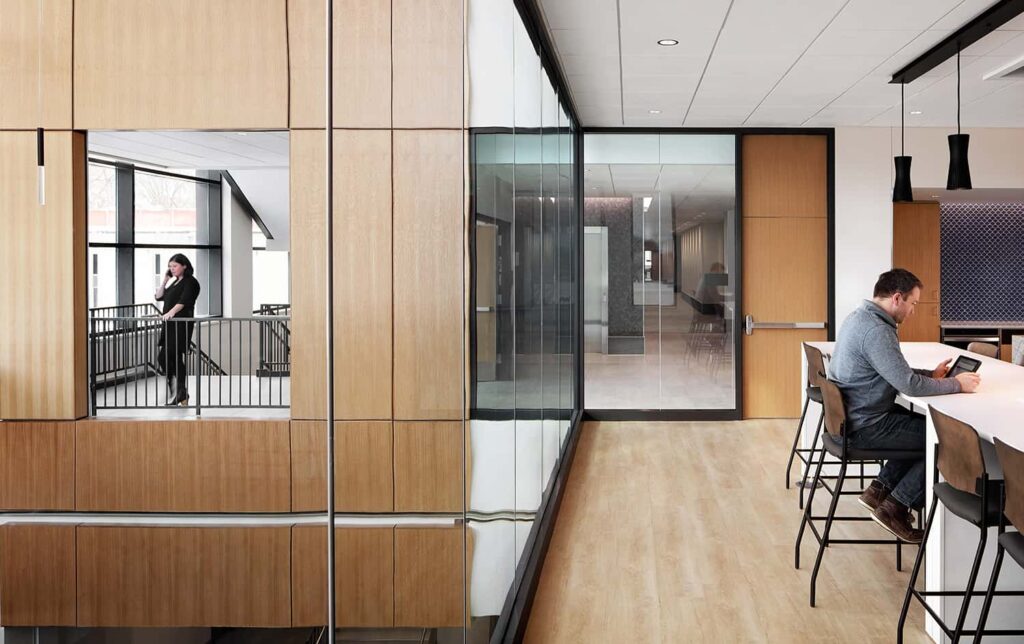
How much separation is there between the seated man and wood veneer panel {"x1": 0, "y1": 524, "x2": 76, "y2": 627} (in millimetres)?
3705

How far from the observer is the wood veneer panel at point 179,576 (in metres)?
0.55

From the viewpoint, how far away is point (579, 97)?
6273 millimetres

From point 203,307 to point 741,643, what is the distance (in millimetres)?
3000

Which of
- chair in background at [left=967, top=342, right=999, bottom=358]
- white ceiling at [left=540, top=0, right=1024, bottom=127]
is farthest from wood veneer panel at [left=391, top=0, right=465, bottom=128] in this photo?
chair in background at [left=967, top=342, right=999, bottom=358]

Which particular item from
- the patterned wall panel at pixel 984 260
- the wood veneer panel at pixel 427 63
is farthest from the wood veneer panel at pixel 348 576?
Answer: the patterned wall panel at pixel 984 260

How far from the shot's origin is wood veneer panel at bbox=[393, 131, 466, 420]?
3.59ft

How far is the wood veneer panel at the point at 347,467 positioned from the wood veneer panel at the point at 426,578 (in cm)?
9

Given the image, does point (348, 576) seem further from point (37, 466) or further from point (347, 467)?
point (37, 466)

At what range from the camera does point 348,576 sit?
2.93 ft

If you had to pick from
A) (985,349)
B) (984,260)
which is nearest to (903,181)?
(985,349)

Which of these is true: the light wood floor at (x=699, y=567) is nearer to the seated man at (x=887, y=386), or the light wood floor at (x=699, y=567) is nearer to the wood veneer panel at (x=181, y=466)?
the seated man at (x=887, y=386)

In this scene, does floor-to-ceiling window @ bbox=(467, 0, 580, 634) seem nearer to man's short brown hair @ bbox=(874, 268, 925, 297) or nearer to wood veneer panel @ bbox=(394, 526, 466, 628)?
wood veneer panel @ bbox=(394, 526, 466, 628)

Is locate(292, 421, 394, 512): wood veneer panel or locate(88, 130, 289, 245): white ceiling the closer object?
locate(88, 130, 289, 245): white ceiling

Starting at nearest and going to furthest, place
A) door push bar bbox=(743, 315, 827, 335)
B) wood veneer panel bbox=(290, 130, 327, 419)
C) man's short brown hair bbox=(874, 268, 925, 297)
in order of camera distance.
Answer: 1. wood veneer panel bbox=(290, 130, 327, 419)
2. man's short brown hair bbox=(874, 268, 925, 297)
3. door push bar bbox=(743, 315, 827, 335)
